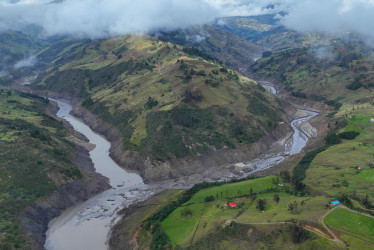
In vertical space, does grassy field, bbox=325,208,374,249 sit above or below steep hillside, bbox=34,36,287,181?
above

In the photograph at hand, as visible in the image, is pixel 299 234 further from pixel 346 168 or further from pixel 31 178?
pixel 31 178

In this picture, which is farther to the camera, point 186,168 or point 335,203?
point 186,168

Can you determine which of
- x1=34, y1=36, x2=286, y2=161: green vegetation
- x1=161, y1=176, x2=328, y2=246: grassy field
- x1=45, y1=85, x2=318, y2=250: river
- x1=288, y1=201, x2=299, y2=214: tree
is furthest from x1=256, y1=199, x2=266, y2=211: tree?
x1=34, y1=36, x2=286, y2=161: green vegetation

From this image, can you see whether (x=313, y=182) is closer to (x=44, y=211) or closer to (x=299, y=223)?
(x=299, y=223)

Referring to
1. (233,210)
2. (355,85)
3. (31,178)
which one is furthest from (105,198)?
(355,85)

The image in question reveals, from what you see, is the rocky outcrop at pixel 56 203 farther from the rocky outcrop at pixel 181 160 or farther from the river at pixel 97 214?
the rocky outcrop at pixel 181 160

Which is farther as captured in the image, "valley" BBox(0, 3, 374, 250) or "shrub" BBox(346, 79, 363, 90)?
"shrub" BBox(346, 79, 363, 90)

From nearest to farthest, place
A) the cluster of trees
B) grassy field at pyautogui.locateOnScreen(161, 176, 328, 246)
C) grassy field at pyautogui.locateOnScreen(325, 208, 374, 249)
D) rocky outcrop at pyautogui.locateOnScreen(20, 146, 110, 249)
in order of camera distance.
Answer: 1. grassy field at pyautogui.locateOnScreen(325, 208, 374, 249)
2. grassy field at pyautogui.locateOnScreen(161, 176, 328, 246)
3. rocky outcrop at pyautogui.locateOnScreen(20, 146, 110, 249)
4. the cluster of trees

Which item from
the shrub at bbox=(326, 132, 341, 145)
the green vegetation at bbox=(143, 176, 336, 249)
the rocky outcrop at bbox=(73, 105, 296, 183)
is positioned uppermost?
the green vegetation at bbox=(143, 176, 336, 249)

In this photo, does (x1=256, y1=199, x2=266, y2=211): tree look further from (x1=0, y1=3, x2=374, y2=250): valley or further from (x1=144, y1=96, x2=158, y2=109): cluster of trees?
(x1=144, y1=96, x2=158, y2=109): cluster of trees

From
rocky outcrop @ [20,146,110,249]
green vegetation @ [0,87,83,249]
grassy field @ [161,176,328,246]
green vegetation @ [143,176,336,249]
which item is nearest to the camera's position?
grassy field @ [161,176,328,246]
